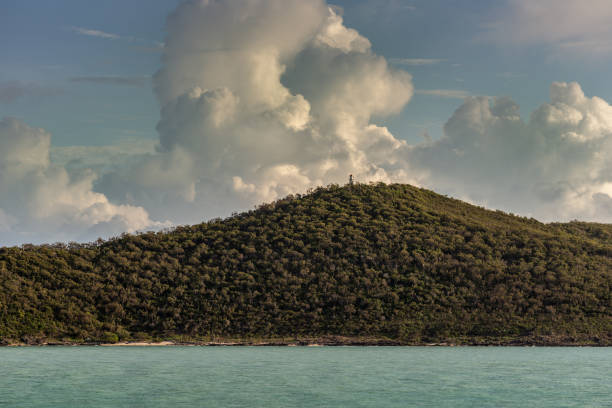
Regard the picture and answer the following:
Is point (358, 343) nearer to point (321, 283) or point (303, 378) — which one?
point (321, 283)

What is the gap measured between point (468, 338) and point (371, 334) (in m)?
11.1

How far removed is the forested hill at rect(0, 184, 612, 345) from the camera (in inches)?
3132

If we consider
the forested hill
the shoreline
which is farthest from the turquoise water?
the forested hill

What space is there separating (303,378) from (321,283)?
43.4m

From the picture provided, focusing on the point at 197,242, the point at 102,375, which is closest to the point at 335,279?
the point at 197,242

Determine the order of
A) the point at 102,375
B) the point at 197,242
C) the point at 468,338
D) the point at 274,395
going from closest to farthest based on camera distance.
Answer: the point at 274,395
the point at 102,375
the point at 468,338
the point at 197,242

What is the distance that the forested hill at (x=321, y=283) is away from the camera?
261 feet

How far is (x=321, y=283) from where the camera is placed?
86.8m

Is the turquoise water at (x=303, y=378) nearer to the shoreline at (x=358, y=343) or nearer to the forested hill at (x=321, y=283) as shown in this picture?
the shoreline at (x=358, y=343)

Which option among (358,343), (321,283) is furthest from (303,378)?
(321,283)

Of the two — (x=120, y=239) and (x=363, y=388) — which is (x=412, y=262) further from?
(x=363, y=388)

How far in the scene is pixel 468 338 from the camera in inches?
3073

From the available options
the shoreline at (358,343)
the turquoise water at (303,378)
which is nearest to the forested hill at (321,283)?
the shoreline at (358,343)

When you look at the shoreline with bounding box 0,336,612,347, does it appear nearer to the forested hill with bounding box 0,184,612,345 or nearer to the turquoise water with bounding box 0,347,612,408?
the forested hill with bounding box 0,184,612,345
